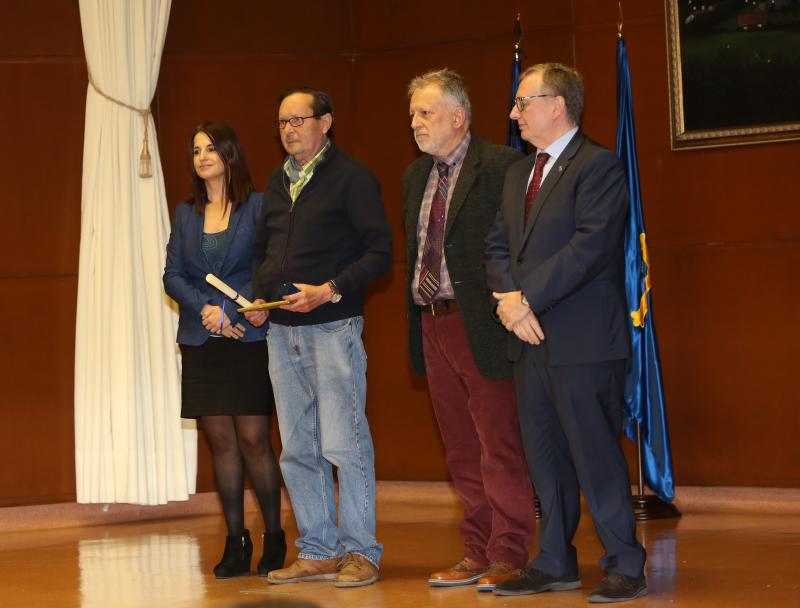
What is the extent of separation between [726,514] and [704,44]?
225cm

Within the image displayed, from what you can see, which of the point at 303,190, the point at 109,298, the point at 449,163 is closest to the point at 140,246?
the point at 109,298

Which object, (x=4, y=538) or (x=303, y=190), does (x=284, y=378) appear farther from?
(x=4, y=538)

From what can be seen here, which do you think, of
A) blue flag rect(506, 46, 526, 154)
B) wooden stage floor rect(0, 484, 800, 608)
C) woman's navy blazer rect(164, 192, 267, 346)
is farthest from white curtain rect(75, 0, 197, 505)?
blue flag rect(506, 46, 526, 154)

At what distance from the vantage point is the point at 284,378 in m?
4.11

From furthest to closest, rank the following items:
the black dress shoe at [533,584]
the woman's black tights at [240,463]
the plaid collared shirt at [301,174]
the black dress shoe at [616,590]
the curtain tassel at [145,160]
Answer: the curtain tassel at [145,160] → the woman's black tights at [240,463] → the plaid collared shirt at [301,174] → the black dress shoe at [533,584] → the black dress shoe at [616,590]

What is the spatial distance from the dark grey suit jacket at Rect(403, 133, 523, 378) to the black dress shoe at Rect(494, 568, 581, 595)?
25.6 inches

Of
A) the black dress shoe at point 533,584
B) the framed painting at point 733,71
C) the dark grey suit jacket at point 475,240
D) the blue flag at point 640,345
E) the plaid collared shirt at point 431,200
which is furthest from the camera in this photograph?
the framed painting at point 733,71

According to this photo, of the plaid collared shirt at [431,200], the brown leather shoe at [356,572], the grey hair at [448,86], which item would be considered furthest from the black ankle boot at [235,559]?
the grey hair at [448,86]

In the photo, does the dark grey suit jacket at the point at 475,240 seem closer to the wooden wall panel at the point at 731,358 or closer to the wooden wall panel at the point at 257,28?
the wooden wall panel at the point at 731,358

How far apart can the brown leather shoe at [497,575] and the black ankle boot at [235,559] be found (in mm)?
930

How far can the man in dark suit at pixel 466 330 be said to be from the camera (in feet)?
12.8

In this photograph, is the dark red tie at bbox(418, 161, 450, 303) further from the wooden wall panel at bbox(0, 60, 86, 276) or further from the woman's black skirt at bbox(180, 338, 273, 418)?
the wooden wall panel at bbox(0, 60, 86, 276)

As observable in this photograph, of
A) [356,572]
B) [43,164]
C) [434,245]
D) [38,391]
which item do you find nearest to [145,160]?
[43,164]

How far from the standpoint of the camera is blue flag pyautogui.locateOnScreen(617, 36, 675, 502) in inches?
211
